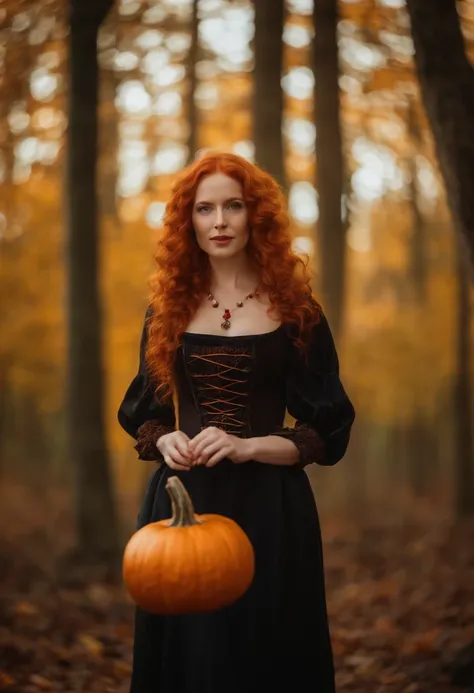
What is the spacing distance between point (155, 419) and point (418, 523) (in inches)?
290

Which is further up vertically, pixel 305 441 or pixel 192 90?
pixel 192 90

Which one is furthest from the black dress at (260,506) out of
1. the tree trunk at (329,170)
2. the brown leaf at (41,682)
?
the tree trunk at (329,170)

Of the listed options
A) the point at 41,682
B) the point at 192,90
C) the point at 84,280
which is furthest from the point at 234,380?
the point at 192,90

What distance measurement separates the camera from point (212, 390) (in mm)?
2393

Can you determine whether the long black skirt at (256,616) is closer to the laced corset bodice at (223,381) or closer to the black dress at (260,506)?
the black dress at (260,506)

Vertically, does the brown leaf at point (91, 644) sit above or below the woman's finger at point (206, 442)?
below

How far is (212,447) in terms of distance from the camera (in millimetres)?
2156

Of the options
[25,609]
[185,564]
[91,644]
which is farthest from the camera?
[25,609]

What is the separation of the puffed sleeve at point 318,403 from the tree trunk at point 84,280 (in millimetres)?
3424

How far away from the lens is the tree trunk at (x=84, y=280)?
5574 millimetres

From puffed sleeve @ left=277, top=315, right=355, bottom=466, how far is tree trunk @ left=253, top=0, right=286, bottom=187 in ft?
10.6

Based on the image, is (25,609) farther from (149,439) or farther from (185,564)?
(185,564)

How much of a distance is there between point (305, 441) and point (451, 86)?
1787mm

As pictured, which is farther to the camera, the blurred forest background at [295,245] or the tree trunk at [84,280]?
the tree trunk at [84,280]
